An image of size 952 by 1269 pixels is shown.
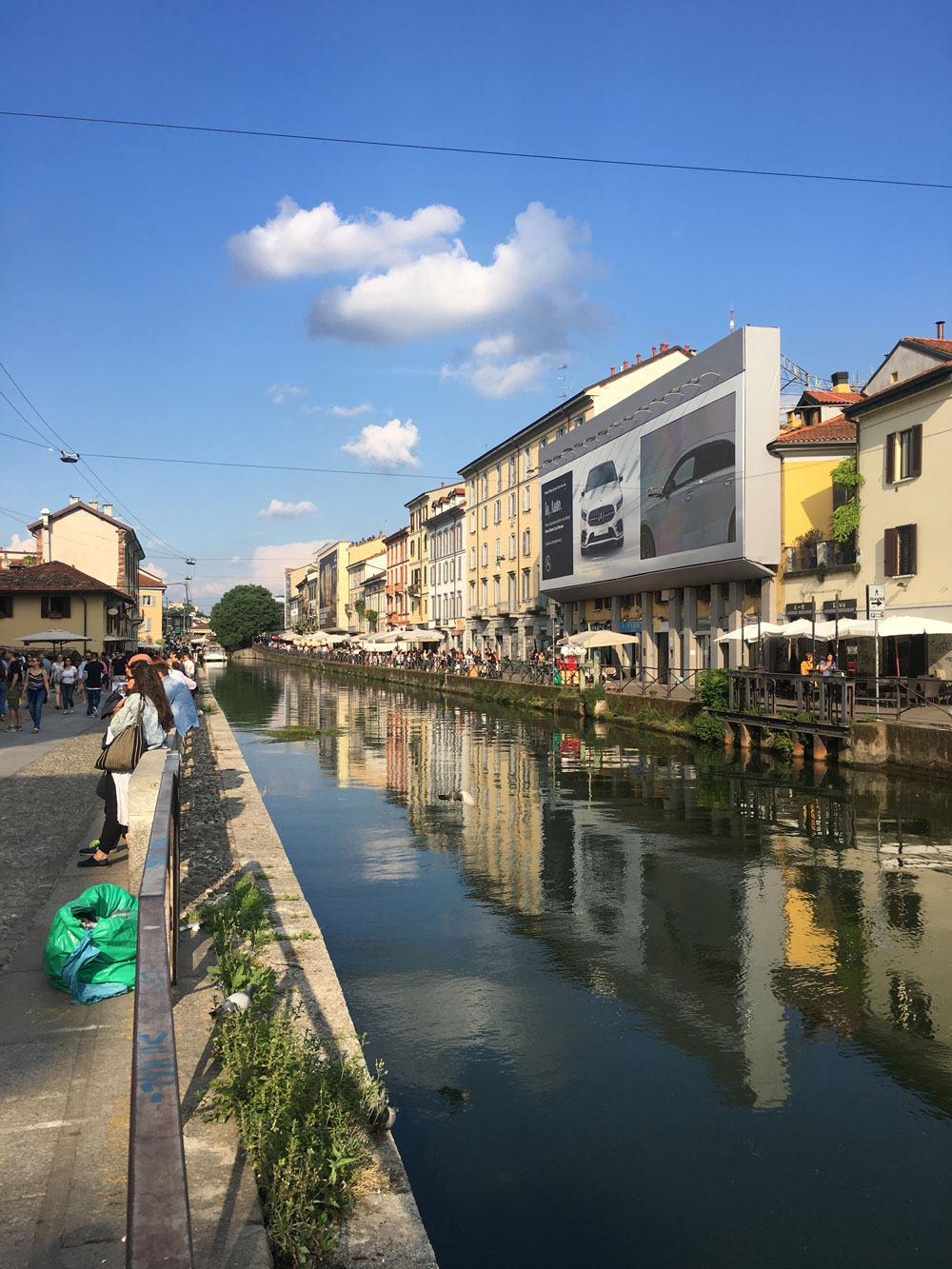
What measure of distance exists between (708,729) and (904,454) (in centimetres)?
873

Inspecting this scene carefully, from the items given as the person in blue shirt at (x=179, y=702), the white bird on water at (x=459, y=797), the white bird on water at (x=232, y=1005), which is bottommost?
the white bird on water at (x=459, y=797)

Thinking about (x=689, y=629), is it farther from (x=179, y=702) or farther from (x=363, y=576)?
(x=363, y=576)

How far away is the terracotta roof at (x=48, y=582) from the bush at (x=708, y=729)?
29065 mm

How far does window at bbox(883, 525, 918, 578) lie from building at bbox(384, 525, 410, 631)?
6140 cm

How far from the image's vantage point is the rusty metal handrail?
1869mm

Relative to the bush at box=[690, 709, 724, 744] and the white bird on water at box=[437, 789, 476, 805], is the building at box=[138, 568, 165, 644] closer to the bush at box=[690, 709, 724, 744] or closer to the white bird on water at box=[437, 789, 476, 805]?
the bush at box=[690, 709, 724, 744]

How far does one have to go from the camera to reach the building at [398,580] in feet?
289

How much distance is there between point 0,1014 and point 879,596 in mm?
18329

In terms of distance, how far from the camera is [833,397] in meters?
35.3

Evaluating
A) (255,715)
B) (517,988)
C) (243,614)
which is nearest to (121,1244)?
(517,988)

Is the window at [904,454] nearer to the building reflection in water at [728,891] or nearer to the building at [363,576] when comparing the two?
the building reflection in water at [728,891]

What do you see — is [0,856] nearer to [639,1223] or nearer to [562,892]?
[562,892]

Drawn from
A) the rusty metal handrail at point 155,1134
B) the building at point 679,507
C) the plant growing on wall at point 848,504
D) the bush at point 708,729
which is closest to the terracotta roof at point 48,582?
the building at point 679,507

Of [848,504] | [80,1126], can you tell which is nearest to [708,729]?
[848,504]
